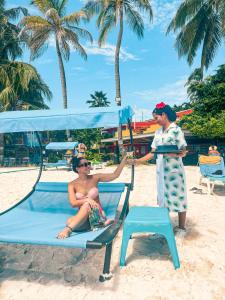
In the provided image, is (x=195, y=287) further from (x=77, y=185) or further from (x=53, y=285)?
→ (x=77, y=185)

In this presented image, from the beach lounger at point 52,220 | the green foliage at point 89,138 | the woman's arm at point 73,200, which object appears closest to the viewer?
the beach lounger at point 52,220

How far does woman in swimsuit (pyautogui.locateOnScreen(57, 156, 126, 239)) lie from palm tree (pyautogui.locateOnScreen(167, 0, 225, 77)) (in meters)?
17.0

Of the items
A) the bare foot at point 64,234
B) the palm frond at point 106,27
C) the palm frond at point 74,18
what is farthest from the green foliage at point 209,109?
the bare foot at point 64,234

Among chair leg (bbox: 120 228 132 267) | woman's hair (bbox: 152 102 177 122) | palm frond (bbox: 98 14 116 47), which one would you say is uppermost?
palm frond (bbox: 98 14 116 47)

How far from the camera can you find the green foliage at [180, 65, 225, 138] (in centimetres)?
1483

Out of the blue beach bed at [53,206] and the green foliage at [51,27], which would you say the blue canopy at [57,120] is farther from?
the green foliage at [51,27]

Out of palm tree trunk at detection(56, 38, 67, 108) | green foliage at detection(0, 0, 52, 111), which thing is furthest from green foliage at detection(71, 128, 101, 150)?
palm tree trunk at detection(56, 38, 67, 108)

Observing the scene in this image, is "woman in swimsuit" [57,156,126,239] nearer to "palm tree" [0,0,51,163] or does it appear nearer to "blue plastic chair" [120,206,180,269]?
"blue plastic chair" [120,206,180,269]

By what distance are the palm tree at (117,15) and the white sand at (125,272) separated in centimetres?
1464

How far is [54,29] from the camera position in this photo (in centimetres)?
2112

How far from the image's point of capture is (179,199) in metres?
3.83

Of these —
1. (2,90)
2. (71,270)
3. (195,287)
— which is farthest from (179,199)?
(2,90)

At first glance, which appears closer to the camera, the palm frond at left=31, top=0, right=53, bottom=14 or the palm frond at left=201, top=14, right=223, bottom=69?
the palm frond at left=201, top=14, right=223, bottom=69

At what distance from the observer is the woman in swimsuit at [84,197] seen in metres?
3.25
